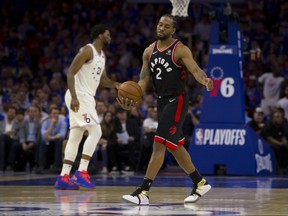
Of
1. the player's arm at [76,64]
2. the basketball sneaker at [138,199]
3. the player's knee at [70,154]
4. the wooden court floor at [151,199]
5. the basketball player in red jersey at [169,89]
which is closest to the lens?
the wooden court floor at [151,199]

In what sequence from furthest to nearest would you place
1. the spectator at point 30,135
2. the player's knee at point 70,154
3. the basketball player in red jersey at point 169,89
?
the spectator at point 30,135 < the player's knee at point 70,154 < the basketball player in red jersey at point 169,89

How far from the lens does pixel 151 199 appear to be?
11203 millimetres

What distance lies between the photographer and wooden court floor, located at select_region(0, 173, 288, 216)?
9484 millimetres

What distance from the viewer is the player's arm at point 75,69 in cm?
1309

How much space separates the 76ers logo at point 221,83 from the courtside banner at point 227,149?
641 millimetres

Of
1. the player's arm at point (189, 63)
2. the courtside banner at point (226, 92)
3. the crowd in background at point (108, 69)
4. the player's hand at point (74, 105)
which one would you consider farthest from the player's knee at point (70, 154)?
the crowd in background at point (108, 69)

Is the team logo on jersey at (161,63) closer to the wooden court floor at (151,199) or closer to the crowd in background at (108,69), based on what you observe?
the wooden court floor at (151,199)

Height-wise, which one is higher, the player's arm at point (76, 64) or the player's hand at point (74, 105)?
the player's arm at point (76, 64)

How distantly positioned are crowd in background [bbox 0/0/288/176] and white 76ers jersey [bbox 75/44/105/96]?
18.5 feet

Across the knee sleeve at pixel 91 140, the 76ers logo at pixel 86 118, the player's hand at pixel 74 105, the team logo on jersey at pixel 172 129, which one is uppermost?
the player's hand at pixel 74 105

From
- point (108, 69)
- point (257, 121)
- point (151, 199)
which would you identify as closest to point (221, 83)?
point (257, 121)

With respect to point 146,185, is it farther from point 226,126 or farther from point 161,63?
point 226,126

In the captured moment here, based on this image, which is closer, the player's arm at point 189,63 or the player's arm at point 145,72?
the player's arm at point 189,63

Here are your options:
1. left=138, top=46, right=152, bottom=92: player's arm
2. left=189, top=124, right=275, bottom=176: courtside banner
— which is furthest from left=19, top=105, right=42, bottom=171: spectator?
left=138, top=46, right=152, bottom=92: player's arm
